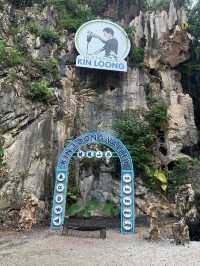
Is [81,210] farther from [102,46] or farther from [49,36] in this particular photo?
[49,36]

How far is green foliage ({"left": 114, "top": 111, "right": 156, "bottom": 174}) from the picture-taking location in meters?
16.7

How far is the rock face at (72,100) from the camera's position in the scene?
15.2m

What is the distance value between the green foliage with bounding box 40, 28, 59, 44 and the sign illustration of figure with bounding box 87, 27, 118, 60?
1.79 metres

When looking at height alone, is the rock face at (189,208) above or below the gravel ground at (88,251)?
above

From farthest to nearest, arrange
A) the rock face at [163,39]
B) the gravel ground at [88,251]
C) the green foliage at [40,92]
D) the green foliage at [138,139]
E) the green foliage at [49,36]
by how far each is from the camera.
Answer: the rock face at [163,39]
the green foliage at [49,36]
the green foliage at [138,139]
the green foliage at [40,92]
the gravel ground at [88,251]

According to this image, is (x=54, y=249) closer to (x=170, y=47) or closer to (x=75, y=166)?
(x=75, y=166)

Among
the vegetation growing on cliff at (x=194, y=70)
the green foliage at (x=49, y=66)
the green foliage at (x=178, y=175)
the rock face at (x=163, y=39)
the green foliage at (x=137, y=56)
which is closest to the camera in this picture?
the green foliage at (x=178, y=175)

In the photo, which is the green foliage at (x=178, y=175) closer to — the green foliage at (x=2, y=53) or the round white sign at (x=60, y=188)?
the round white sign at (x=60, y=188)

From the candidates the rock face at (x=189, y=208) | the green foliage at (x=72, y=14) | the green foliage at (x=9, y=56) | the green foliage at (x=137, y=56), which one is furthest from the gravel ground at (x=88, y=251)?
the green foliage at (x=72, y=14)

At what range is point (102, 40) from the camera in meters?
19.3

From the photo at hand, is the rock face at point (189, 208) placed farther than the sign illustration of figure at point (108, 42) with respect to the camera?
No

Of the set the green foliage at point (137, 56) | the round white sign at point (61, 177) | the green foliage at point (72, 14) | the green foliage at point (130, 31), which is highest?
the green foliage at point (72, 14)

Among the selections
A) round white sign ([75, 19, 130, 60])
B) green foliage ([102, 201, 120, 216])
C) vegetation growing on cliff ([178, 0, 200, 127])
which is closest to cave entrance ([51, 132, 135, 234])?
green foliage ([102, 201, 120, 216])

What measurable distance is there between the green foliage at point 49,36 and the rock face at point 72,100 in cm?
23
